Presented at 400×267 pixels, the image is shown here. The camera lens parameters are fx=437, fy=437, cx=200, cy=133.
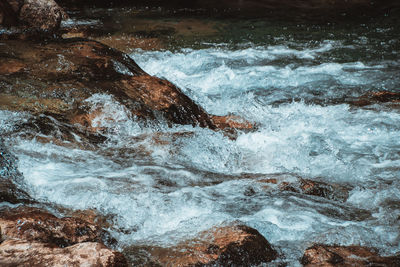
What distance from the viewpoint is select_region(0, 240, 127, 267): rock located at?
85.3 inches

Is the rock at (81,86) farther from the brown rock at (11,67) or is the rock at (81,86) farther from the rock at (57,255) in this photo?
the rock at (57,255)

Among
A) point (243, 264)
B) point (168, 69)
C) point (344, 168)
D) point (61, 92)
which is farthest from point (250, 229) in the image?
point (168, 69)

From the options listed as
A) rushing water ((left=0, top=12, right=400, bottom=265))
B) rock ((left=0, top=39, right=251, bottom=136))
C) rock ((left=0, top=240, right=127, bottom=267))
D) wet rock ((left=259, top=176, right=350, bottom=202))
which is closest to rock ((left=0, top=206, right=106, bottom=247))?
rock ((left=0, top=240, right=127, bottom=267))

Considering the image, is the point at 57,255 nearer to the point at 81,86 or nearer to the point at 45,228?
the point at 45,228

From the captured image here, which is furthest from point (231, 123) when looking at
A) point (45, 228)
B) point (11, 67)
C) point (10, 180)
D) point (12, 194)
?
point (45, 228)

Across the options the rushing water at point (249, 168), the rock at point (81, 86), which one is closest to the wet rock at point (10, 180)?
the rushing water at point (249, 168)

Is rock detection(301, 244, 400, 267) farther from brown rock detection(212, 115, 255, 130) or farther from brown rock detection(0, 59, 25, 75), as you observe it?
brown rock detection(0, 59, 25, 75)

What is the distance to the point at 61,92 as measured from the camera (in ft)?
16.8

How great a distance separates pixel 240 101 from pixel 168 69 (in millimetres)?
2403

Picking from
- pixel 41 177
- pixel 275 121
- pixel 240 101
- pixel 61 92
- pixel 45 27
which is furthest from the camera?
pixel 45 27

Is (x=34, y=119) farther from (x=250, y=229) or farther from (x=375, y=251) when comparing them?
(x=375, y=251)

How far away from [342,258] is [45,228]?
186 centimetres

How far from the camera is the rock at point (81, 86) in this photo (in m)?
4.91

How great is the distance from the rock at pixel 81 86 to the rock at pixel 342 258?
2.80m
